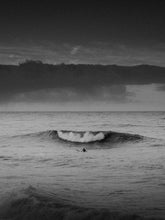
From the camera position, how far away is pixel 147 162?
15.8m

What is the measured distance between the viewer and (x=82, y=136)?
1332 inches

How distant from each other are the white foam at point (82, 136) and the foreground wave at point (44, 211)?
23.1 m

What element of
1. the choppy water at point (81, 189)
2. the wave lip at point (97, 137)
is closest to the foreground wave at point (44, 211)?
the choppy water at point (81, 189)

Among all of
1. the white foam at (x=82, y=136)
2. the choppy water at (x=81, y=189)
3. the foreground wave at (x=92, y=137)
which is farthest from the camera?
the white foam at (x=82, y=136)

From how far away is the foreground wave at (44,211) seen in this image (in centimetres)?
686

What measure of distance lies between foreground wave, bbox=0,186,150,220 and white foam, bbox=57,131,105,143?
23126mm

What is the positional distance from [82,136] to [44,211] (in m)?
26.5

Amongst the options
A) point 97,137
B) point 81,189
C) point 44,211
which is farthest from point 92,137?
point 44,211

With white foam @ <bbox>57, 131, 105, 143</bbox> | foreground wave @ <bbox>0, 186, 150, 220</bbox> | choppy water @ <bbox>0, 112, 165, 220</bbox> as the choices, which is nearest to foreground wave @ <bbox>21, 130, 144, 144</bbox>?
white foam @ <bbox>57, 131, 105, 143</bbox>

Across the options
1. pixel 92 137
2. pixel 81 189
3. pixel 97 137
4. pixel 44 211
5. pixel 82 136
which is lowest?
pixel 44 211

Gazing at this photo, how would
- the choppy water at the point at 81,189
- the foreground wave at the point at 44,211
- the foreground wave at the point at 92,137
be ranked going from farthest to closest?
the foreground wave at the point at 92,137, the choppy water at the point at 81,189, the foreground wave at the point at 44,211

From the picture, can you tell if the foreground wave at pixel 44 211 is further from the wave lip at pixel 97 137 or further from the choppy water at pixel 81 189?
the wave lip at pixel 97 137

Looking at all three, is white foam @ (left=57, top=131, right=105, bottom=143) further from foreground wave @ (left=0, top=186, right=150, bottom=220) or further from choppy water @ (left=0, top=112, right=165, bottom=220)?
foreground wave @ (left=0, top=186, right=150, bottom=220)

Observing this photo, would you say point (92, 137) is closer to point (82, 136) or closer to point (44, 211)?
point (82, 136)
